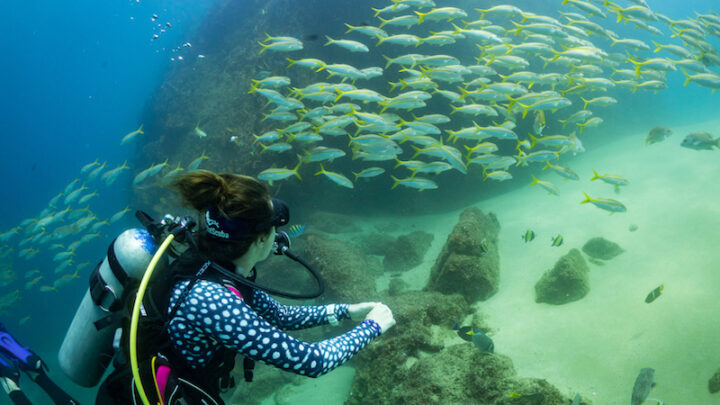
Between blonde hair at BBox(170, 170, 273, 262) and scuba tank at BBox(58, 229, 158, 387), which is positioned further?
scuba tank at BBox(58, 229, 158, 387)

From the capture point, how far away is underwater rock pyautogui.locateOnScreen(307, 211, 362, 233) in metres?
10.7

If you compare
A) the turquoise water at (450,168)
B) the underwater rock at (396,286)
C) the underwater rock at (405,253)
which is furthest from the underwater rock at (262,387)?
the underwater rock at (405,253)

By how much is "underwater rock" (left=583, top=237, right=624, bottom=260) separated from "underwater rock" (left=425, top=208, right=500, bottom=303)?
182cm

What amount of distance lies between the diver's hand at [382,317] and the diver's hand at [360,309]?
104 millimetres

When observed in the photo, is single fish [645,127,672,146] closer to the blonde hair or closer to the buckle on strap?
the blonde hair

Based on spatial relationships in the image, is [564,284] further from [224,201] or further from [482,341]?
[224,201]

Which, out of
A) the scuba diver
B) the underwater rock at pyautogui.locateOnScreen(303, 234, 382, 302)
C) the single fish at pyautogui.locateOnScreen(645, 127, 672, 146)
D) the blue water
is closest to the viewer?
the scuba diver

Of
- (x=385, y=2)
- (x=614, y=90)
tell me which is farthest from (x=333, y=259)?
(x=614, y=90)

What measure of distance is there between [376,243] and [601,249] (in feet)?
Result: 17.4

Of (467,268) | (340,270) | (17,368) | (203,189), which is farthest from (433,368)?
(17,368)

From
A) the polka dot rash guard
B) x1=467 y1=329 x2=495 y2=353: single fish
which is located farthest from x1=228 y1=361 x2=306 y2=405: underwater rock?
the polka dot rash guard

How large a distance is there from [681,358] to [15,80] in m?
131

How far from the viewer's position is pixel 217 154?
11.6m

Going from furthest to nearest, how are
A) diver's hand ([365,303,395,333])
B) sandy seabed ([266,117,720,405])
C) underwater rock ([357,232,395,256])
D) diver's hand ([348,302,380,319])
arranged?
underwater rock ([357,232,395,256]) → sandy seabed ([266,117,720,405]) → diver's hand ([348,302,380,319]) → diver's hand ([365,303,395,333])
